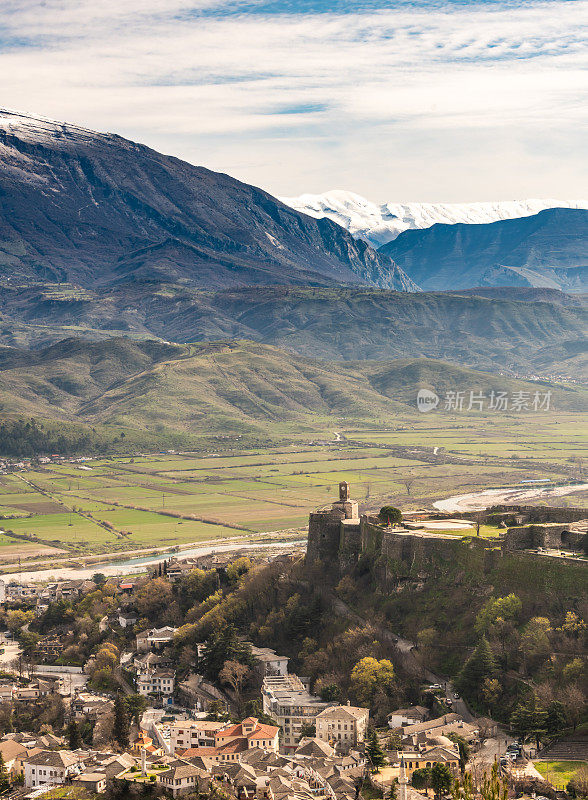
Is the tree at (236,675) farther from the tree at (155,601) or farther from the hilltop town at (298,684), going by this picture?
the tree at (155,601)

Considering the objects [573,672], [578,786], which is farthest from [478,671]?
[578,786]

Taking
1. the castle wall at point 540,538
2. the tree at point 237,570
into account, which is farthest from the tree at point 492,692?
the tree at point 237,570

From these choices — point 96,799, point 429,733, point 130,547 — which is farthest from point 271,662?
point 130,547

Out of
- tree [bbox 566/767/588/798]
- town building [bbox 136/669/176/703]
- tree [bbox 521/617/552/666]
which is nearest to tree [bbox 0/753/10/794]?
town building [bbox 136/669/176/703]

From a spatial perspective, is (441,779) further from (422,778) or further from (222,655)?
(222,655)

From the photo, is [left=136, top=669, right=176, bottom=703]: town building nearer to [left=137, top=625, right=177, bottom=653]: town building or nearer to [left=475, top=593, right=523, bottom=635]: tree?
[left=137, top=625, right=177, bottom=653]: town building

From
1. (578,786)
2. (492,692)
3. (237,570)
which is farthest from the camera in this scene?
(237,570)

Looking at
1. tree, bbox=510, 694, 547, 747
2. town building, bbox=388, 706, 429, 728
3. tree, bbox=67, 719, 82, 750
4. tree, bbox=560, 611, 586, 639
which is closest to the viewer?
tree, bbox=510, 694, 547, 747
